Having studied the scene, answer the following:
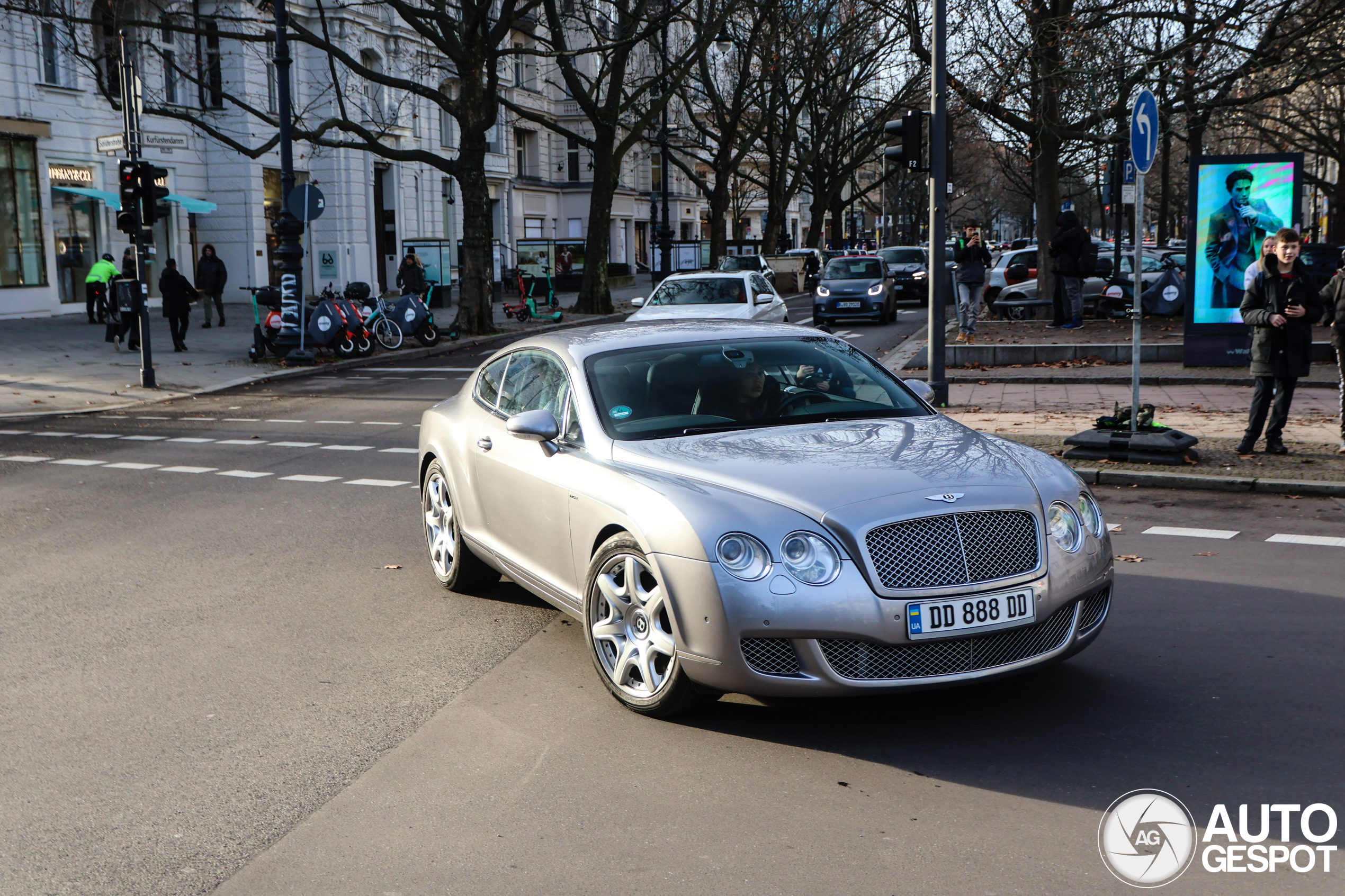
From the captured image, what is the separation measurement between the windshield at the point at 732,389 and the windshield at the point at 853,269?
78.2 ft

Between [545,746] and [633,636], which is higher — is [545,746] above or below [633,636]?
below

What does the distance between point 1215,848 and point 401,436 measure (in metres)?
11.2

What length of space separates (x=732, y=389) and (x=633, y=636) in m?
1.34

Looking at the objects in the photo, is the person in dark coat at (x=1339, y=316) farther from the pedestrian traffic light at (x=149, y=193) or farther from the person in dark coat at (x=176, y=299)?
the person in dark coat at (x=176, y=299)

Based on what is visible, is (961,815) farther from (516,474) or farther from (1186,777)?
(516,474)

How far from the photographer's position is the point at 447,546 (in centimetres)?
707

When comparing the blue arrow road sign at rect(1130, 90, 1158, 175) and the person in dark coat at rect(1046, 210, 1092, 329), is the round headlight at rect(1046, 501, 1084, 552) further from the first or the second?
the person in dark coat at rect(1046, 210, 1092, 329)

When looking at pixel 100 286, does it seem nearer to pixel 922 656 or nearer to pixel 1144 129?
pixel 1144 129

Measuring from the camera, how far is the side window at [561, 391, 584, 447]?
5.70m

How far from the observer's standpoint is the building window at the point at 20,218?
102ft

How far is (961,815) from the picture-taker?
3971 millimetres

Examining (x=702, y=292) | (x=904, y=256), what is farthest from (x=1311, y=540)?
(x=904, y=256)

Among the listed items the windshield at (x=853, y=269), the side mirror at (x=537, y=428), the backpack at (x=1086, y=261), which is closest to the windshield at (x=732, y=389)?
the side mirror at (x=537, y=428)

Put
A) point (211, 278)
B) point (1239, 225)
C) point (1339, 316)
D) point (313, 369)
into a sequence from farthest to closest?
point (211, 278) → point (313, 369) → point (1239, 225) → point (1339, 316)
